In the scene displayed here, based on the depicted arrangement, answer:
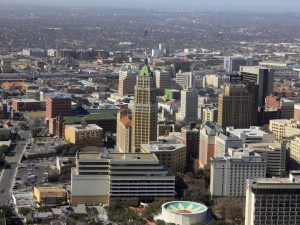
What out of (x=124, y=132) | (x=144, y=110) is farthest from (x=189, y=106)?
(x=144, y=110)

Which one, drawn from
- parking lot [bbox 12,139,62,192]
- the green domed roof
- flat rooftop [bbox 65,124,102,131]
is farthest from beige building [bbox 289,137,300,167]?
parking lot [bbox 12,139,62,192]

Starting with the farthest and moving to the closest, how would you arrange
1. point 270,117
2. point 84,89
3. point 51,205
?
point 84,89
point 270,117
point 51,205

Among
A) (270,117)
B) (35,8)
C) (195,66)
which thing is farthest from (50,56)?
(35,8)

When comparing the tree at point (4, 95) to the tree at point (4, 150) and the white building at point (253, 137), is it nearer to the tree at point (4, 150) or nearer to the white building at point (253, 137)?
the tree at point (4, 150)

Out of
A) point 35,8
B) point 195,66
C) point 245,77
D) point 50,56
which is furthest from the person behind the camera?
point 35,8

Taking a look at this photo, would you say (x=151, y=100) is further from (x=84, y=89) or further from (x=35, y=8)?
(x=35, y=8)

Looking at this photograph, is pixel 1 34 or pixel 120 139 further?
pixel 1 34

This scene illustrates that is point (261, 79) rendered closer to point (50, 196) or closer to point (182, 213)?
point (50, 196)

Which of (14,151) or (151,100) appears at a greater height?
(151,100)
